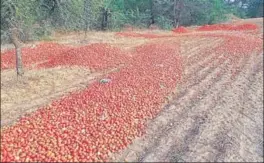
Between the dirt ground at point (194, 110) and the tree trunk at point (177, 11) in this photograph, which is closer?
the dirt ground at point (194, 110)

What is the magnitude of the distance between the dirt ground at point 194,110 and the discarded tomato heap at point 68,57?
0.83 meters

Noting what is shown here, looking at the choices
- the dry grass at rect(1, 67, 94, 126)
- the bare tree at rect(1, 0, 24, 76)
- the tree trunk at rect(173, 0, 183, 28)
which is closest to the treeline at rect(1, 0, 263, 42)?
the tree trunk at rect(173, 0, 183, 28)

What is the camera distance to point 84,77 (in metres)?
13.6

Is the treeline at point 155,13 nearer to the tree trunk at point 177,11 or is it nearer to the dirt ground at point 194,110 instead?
the tree trunk at point 177,11

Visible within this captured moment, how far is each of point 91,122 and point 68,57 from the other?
278 inches

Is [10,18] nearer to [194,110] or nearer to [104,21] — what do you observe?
[194,110]

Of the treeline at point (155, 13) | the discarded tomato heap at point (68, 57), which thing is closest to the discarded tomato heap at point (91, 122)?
the discarded tomato heap at point (68, 57)

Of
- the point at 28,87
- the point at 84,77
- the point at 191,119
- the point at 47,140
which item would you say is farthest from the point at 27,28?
the point at 191,119

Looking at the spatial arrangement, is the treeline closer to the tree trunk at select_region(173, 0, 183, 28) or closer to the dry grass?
the tree trunk at select_region(173, 0, 183, 28)

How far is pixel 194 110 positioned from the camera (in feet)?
34.9

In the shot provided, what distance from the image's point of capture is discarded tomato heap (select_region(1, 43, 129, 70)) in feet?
47.3

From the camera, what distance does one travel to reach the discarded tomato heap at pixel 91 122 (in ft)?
25.2

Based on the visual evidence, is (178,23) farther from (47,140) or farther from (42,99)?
(47,140)

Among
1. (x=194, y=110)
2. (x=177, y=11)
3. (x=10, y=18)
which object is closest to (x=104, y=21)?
(x=177, y=11)
